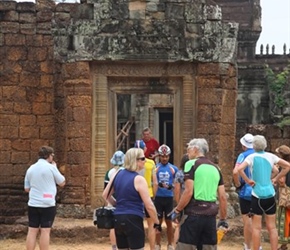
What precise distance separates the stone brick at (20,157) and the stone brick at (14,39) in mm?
2326

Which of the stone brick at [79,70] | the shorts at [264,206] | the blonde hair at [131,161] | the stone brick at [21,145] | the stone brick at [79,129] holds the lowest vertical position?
the shorts at [264,206]

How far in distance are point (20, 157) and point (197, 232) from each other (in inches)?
300

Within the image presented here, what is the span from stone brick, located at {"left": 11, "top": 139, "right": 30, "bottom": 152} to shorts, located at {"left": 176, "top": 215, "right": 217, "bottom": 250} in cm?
739

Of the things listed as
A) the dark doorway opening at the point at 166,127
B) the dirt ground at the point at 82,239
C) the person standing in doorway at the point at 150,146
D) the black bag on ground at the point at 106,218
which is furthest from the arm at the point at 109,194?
the dark doorway opening at the point at 166,127

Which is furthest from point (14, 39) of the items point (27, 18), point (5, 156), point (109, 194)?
point (109, 194)

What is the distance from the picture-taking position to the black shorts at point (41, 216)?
909cm

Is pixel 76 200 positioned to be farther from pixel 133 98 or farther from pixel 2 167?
pixel 133 98

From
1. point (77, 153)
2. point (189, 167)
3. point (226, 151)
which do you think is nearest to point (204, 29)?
point (226, 151)

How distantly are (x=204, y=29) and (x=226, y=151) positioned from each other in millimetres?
2334

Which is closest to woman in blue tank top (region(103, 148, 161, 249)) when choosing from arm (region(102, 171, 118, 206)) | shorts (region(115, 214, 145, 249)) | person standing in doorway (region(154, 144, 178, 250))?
shorts (region(115, 214, 145, 249))

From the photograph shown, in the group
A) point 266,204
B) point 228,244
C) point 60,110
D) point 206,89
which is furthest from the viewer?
point 60,110

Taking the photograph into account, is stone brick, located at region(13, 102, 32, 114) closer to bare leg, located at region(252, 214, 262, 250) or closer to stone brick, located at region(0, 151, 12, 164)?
stone brick, located at region(0, 151, 12, 164)

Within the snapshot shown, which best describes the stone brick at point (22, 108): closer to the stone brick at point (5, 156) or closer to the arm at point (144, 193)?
the stone brick at point (5, 156)

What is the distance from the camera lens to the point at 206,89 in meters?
12.5
